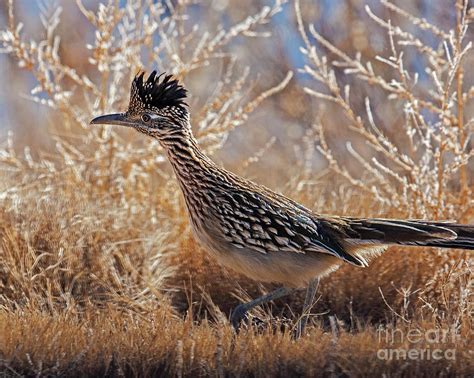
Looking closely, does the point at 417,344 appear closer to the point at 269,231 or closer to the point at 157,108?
the point at 269,231

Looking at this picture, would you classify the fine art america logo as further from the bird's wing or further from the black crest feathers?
the black crest feathers

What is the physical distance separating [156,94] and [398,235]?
5.22 ft

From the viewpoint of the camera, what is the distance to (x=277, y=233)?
4.95 metres

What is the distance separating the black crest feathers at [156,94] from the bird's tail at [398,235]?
1.20m

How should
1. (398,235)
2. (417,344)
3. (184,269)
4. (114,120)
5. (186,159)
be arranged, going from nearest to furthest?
(417,344)
(398,235)
(186,159)
(114,120)
(184,269)

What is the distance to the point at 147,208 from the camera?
6840 millimetres

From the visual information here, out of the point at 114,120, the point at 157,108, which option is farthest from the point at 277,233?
the point at 114,120

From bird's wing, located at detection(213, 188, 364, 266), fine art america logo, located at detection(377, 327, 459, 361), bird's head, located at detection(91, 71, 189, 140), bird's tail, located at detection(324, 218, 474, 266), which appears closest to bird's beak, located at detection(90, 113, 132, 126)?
bird's head, located at detection(91, 71, 189, 140)

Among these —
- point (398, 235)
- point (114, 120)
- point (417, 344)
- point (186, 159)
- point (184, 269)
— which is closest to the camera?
point (417, 344)

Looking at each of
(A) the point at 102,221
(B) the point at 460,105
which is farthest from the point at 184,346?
(B) the point at 460,105

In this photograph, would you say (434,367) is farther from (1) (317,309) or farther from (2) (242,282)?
(2) (242,282)

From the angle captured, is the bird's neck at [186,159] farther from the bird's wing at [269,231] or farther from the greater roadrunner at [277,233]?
the bird's wing at [269,231]

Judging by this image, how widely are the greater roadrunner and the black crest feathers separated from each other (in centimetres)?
8

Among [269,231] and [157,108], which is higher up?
[157,108]
